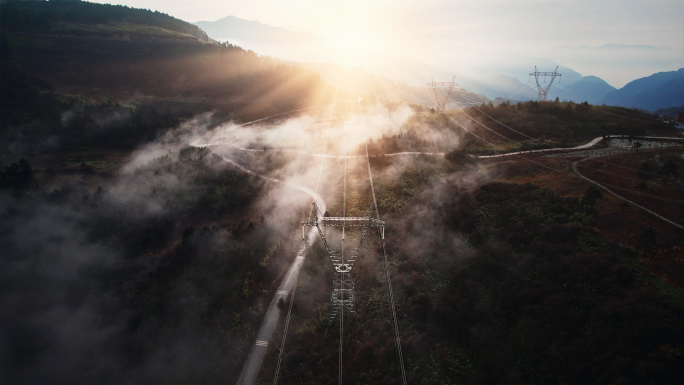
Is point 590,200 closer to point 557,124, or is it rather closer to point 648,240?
point 648,240

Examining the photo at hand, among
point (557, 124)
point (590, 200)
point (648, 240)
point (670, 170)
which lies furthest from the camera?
point (557, 124)

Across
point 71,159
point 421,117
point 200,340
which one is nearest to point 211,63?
point 71,159

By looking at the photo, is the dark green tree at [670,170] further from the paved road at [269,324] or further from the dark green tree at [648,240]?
the paved road at [269,324]

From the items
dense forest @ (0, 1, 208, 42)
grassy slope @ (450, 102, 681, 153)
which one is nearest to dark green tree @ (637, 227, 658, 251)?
grassy slope @ (450, 102, 681, 153)

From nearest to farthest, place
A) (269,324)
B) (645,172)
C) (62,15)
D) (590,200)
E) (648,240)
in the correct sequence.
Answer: (648,240)
(590,200)
(269,324)
(645,172)
(62,15)

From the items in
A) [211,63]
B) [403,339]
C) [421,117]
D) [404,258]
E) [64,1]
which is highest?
[64,1]

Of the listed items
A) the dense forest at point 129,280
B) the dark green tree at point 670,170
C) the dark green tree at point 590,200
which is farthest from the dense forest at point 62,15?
the dark green tree at point 670,170

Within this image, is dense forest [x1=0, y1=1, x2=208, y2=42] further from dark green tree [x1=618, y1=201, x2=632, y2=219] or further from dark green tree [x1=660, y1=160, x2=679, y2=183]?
dark green tree [x1=660, y1=160, x2=679, y2=183]

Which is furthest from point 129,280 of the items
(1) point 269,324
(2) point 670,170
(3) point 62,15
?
(3) point 62,15

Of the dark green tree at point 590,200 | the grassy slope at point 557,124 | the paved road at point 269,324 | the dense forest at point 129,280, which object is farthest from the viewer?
the grassy slope at point 557,124

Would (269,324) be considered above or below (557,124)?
below

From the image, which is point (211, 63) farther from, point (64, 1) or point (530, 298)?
point (530, 298)
